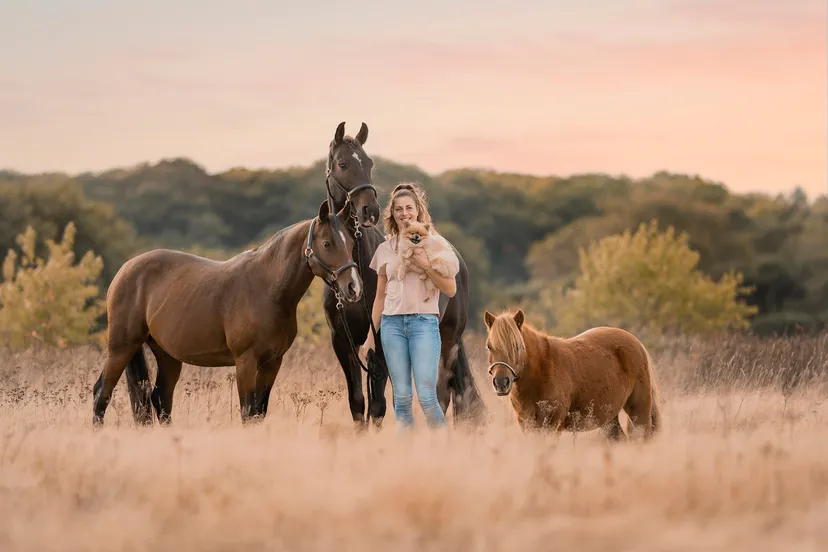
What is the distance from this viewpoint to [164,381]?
8.91 m

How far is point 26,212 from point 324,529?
44.7 m

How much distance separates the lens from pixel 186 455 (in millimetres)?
6129

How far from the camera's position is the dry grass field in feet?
15.4

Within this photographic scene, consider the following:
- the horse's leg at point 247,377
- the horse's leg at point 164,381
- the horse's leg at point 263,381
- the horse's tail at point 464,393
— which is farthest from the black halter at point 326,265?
the horse's leg at point 164,381

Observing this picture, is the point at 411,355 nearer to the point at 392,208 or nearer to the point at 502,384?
the point at 502,384

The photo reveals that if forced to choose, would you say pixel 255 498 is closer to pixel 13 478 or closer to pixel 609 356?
pixel 13 478

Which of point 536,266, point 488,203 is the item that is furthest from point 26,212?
point 488,203

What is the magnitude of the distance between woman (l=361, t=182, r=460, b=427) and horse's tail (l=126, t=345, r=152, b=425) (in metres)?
2.76

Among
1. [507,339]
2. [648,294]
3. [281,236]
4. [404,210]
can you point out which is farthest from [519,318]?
[648,294]

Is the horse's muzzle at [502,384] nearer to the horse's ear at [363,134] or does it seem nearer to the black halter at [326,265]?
the black halter at [326,265]

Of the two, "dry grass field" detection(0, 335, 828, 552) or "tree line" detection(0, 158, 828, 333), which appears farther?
"tree line" detection(0, 158, 828, 333)

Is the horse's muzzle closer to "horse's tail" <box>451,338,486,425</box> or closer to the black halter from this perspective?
the black halter

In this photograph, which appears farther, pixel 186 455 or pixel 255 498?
pixel 186 455

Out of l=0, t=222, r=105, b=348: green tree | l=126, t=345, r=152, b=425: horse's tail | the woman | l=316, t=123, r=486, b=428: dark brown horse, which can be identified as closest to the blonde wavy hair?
the woman
